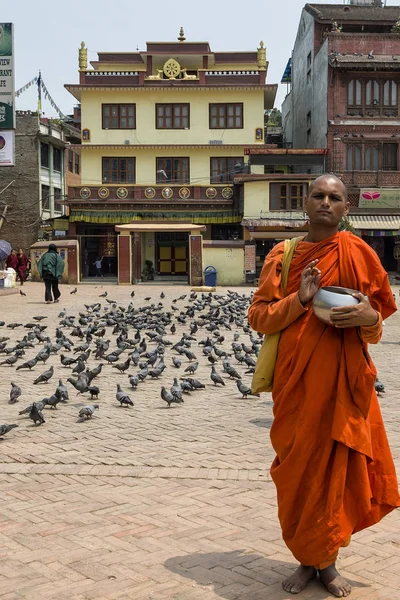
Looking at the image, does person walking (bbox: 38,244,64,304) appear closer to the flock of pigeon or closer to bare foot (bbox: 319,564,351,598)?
the flock of pigeon

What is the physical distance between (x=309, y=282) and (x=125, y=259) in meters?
33.4

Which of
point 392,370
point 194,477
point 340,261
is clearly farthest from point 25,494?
point 392,370

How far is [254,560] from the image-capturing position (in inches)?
179

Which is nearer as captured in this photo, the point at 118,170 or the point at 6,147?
the point at 6,147

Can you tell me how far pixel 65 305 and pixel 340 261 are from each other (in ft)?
69.9

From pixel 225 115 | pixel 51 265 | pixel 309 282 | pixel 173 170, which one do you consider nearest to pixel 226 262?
pixel 173 170

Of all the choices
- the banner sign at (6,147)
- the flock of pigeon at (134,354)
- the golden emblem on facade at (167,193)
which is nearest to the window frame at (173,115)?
the golden emblem on facade at (167,193)

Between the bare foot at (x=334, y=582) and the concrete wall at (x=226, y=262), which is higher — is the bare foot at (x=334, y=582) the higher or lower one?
the lower one

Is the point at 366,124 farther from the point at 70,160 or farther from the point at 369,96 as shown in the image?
the point at 70,160

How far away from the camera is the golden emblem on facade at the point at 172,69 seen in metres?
43.7

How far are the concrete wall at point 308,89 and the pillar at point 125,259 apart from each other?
1214 centimetres

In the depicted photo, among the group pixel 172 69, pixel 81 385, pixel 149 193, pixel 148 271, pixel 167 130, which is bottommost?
pixel 81 385

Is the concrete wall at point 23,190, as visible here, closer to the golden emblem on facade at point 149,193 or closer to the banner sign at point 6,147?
the golden emblem on facade at point 149,193

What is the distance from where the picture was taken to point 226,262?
36.6m
